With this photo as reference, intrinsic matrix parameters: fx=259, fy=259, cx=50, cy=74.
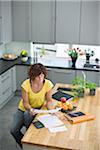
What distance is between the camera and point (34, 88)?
3143 mm

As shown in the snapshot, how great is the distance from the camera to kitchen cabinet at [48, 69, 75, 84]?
16.9ft

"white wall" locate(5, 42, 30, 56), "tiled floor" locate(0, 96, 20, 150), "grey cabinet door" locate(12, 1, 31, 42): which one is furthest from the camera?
"white wall" locate(5, 42, 30, 56)

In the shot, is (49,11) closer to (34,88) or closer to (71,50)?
(71,50)

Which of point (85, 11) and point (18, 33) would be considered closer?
point (85, 11)

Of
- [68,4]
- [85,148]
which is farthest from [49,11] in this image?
[85,148]

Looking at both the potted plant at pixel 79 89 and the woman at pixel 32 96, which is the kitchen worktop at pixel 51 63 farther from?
the woman at pixel 32 96

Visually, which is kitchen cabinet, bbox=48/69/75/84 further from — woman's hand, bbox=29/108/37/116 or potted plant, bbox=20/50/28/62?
woman's hand, bbox=29/108/37/116

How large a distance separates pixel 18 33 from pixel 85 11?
4.74ft

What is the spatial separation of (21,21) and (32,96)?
8.51 ft

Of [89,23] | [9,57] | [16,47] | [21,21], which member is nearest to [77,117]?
[89,23]

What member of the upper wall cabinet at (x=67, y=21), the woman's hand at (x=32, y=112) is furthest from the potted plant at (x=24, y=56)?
the woman's hand at (x=32, y=112)

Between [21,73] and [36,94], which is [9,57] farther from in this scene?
[36,94]

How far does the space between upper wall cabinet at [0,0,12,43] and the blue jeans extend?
7.43 ft

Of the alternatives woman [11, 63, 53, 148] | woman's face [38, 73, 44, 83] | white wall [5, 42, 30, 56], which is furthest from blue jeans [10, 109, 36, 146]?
white wall [5, 42, 30, 56]
